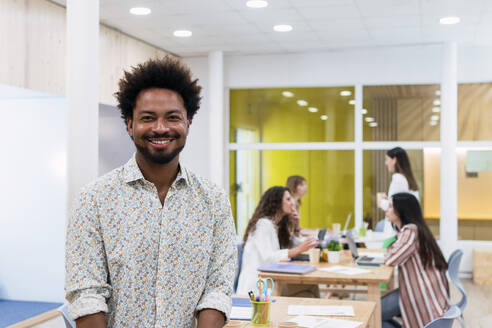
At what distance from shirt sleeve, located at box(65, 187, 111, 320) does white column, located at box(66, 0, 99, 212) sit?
199 cm

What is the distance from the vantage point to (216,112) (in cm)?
899

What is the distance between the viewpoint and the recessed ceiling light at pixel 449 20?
7.01 m

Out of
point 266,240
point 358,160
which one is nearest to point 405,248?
point 266,240

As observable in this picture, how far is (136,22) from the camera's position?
7.19 m

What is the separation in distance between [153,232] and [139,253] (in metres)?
0.07

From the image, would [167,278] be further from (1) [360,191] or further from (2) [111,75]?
(1) [360,191]

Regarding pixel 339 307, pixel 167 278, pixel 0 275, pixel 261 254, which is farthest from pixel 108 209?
pixel 0 275

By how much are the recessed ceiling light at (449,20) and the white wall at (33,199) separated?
4.49m

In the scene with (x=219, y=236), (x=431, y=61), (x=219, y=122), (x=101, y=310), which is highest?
(x=431, y=61)

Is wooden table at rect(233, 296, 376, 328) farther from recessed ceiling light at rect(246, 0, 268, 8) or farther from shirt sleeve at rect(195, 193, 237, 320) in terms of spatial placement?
recessed ceiling light at rect(246, 0, 268, 8)

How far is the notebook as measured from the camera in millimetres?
4121

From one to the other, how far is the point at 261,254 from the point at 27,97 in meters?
3.52

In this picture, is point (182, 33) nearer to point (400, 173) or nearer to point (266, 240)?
point (400, 173)

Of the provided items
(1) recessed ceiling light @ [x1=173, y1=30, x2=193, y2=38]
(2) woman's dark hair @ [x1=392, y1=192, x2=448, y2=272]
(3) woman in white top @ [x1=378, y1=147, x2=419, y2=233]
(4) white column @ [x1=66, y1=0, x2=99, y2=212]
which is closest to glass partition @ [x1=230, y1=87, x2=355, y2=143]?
(1) recessed ceiling light @ [x1=173, y1=30, x2=193, y2=38]
